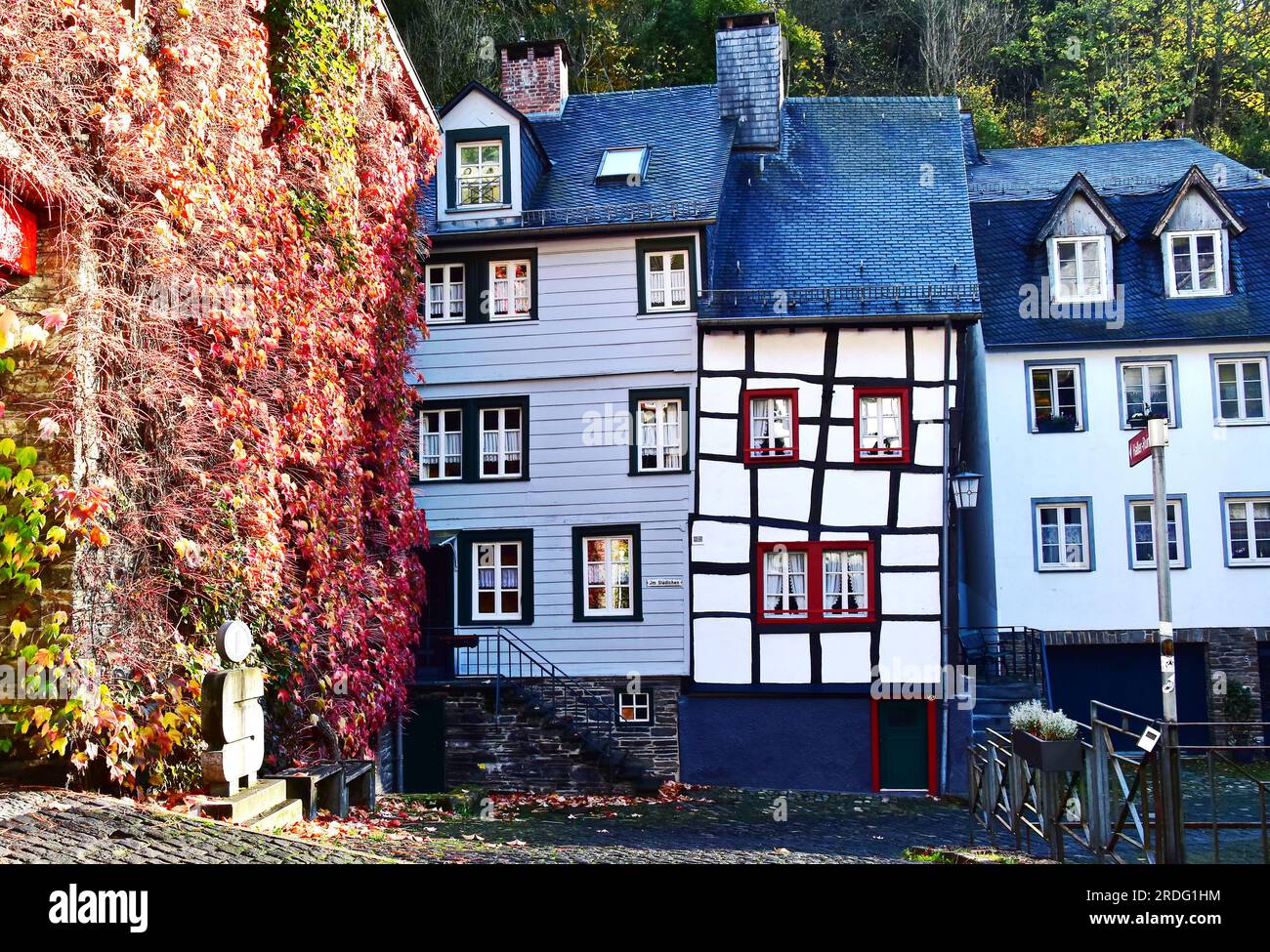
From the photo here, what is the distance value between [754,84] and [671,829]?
14137 mm

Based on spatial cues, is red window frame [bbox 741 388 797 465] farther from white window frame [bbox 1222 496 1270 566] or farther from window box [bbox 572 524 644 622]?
white window frame [bbox 1222 496 1270 566]

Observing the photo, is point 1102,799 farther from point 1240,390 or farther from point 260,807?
point 1240,390

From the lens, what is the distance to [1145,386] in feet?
74.6

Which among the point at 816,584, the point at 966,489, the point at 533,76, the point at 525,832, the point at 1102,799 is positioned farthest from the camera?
the point at 533,76

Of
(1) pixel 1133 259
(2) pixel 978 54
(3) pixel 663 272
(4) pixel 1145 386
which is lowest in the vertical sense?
(4) pixel 1145 386

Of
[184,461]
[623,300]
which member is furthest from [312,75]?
[623,300]

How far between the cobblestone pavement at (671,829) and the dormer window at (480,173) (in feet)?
32.1

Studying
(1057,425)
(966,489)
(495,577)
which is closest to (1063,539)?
(1057,425)

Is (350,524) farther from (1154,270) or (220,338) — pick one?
(1154,270)

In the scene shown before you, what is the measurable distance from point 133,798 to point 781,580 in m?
12.3

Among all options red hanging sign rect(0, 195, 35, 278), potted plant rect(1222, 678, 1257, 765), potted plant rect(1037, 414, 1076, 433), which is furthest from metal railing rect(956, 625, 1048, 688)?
red hanging sign rect(0, 195, 35, 278)

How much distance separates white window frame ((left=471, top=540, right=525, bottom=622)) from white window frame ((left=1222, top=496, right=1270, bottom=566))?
489 inches

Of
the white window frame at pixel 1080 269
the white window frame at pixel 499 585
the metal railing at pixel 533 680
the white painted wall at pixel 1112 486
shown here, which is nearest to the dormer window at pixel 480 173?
the white window frame at pixel 499 585

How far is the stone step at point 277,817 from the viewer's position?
9362mm
